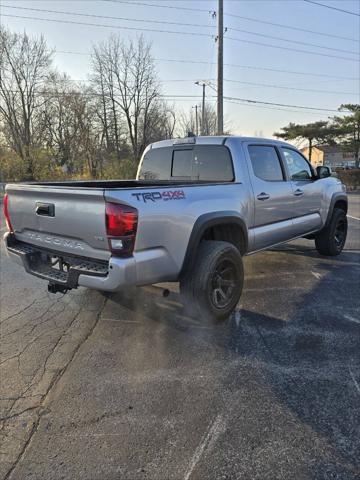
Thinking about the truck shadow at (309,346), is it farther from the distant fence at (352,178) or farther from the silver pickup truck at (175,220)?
the distant fence at (352,178)

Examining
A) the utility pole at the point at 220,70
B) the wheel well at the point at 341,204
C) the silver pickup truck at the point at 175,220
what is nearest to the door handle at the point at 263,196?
the silver pickup truck at the point at 175,220

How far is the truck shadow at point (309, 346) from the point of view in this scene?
231 cm

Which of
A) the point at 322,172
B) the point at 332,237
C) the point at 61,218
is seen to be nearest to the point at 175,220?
the point at 61,218

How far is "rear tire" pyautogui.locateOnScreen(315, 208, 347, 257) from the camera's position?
20.6 ft

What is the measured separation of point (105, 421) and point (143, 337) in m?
1.21

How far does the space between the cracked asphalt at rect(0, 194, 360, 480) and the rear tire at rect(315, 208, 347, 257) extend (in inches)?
71.6

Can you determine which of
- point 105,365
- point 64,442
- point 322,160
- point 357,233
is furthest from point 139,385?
point 322,160

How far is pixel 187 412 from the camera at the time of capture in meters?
2.47

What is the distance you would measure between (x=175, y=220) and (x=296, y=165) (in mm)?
2983

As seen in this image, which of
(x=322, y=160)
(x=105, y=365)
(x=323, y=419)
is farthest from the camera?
(x=322, y=160)

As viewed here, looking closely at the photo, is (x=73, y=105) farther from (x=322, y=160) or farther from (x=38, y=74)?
(x=322, y=160)

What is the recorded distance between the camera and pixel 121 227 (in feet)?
9.34

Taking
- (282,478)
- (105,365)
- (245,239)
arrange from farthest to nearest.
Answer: (245,239)
(105,365)
(282,478)

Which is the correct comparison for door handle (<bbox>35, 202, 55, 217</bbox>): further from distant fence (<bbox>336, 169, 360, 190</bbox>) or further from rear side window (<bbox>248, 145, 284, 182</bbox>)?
distant fence (<bbox>336, 169, 360, 190</bbox>)
